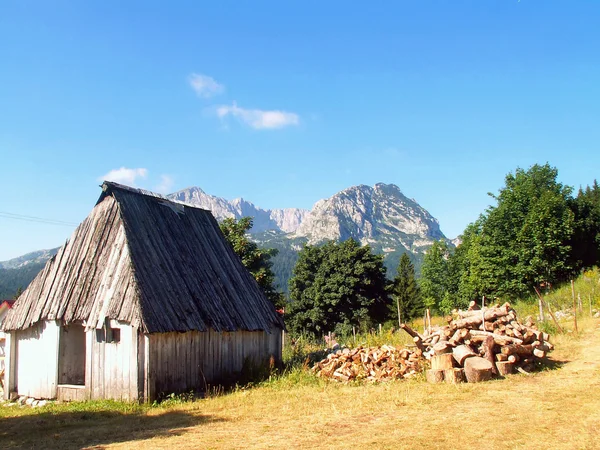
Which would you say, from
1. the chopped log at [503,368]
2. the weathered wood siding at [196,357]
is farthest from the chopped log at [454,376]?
the weathered wood siding at [196,357]

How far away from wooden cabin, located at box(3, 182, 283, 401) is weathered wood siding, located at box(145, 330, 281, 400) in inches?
1.3

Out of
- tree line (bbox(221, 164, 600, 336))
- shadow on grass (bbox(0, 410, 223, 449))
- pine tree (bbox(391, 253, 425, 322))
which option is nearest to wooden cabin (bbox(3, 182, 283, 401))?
shadow on grass (bbox(0, 410, 223, 449))

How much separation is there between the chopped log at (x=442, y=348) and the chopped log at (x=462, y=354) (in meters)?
0.24

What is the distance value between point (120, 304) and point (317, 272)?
30.9 meters

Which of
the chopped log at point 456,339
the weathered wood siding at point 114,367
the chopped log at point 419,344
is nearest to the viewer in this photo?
the weathered wood siding at point 114,367

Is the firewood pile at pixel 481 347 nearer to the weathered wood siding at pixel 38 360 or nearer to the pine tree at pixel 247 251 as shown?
the weathered wood siding at pixel 38 360

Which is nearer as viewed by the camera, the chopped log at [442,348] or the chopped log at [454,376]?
the chopped log at [454,376]

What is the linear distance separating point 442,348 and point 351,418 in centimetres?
553

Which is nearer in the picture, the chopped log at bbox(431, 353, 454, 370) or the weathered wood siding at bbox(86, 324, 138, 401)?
the weathered wood siding at bbox(86, 324, 138, 401)

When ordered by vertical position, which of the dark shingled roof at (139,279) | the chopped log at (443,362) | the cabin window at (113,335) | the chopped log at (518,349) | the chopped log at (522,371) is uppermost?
the dark shingled roof at (139,279)

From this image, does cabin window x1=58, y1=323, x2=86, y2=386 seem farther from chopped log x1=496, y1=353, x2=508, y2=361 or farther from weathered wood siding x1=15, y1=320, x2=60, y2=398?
chopped log x1=496, y1=353, x2=508, y2=361

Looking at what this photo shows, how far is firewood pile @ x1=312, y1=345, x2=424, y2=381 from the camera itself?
17.2m

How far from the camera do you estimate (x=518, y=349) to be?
651 inches

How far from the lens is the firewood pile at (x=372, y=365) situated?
17188 mm
